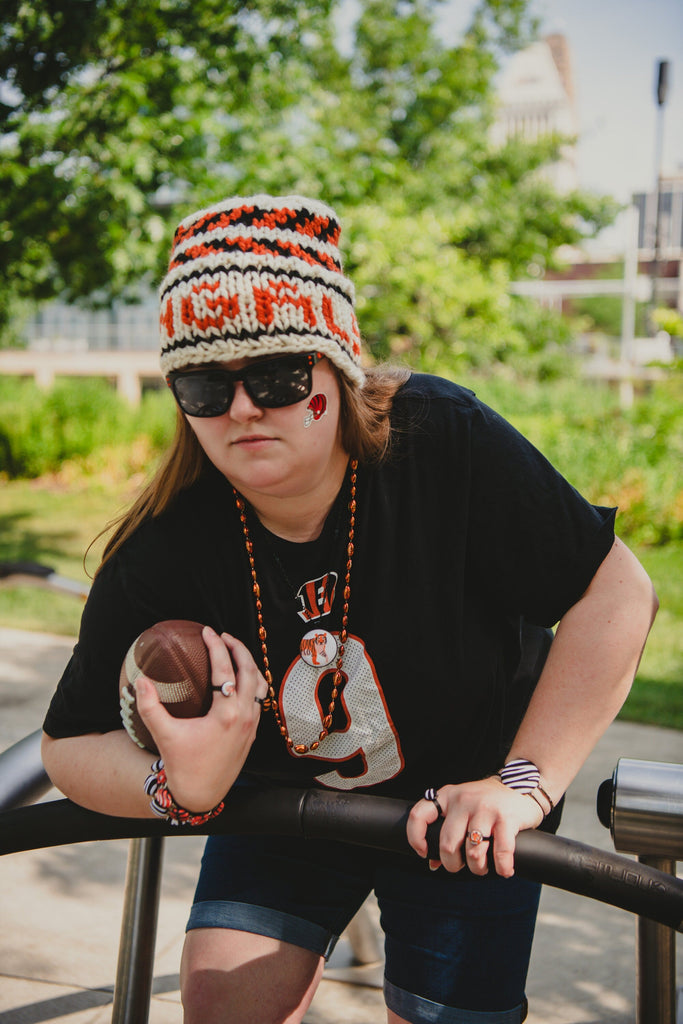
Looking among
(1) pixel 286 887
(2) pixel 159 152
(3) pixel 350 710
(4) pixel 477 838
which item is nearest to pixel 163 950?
(1) pixel 286 887

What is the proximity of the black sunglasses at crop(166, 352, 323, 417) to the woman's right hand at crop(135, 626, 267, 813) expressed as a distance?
13.5 inches

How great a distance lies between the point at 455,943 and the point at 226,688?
1.98ft

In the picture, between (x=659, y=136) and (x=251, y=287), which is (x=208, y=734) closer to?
(x=251, y=287)

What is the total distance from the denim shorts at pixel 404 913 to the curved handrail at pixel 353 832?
1.06ft

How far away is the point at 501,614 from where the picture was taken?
154cm

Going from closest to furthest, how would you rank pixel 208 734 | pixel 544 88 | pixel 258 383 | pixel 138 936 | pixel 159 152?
pixel 208 734 < pixel 258 383 < pixel 138 936 < pixel 159 152 < pixel 544 88

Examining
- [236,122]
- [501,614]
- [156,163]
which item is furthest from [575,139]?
[501,614]

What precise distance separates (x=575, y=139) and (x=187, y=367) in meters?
20.0

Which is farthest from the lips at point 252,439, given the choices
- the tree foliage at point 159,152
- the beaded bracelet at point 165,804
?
the tree foliage at point 159,152

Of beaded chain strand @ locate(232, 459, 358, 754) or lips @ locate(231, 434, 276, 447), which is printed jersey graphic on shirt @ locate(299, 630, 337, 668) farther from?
lips @ locate(231, 434, 276, 447)

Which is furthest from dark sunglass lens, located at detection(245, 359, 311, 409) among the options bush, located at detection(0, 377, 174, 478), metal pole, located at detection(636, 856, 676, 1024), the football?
bush, located at detection(0, 377, 174, 478)

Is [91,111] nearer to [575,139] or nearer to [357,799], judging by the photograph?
[357,799]

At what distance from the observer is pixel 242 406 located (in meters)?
1.37

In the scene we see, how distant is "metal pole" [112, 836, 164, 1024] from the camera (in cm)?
173
